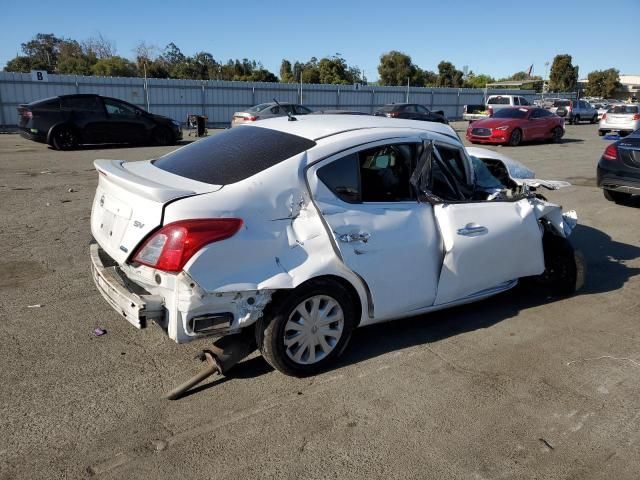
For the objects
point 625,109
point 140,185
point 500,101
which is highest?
point 500,101

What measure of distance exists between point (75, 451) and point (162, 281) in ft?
3.25

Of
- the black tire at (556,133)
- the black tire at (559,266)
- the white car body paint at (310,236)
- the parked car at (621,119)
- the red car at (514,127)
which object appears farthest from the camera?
the parked car at (621,119)

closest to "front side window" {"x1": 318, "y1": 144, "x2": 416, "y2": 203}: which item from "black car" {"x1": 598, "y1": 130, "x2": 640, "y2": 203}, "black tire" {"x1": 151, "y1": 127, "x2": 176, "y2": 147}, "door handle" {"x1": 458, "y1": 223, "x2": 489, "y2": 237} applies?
"door handle" {"x1": 458, "y1": 223, "x2": 489, "y2": 237}

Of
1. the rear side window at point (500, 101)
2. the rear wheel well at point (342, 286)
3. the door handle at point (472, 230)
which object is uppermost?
the rear side window at point (500, 101)

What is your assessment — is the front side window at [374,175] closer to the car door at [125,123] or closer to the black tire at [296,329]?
the black tire at [296,329]

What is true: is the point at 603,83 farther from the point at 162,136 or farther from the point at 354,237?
the point at 354,237

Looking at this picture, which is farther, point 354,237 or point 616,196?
point 616,196

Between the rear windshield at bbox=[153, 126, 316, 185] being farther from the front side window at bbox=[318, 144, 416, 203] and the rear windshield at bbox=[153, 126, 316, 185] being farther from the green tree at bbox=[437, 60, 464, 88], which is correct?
the green tree at bbox=[437, 60, 464, 88]

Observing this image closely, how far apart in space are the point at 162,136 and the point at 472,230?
15191 millimetres

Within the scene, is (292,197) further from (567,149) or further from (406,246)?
(567,149)

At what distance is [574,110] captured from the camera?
116 ft

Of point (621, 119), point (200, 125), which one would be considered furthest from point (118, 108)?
point (621, 119)

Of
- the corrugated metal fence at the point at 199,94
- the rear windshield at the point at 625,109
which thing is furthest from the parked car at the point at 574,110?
the rear windshield at the point at 625,109

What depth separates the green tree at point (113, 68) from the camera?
53250 millimetres
